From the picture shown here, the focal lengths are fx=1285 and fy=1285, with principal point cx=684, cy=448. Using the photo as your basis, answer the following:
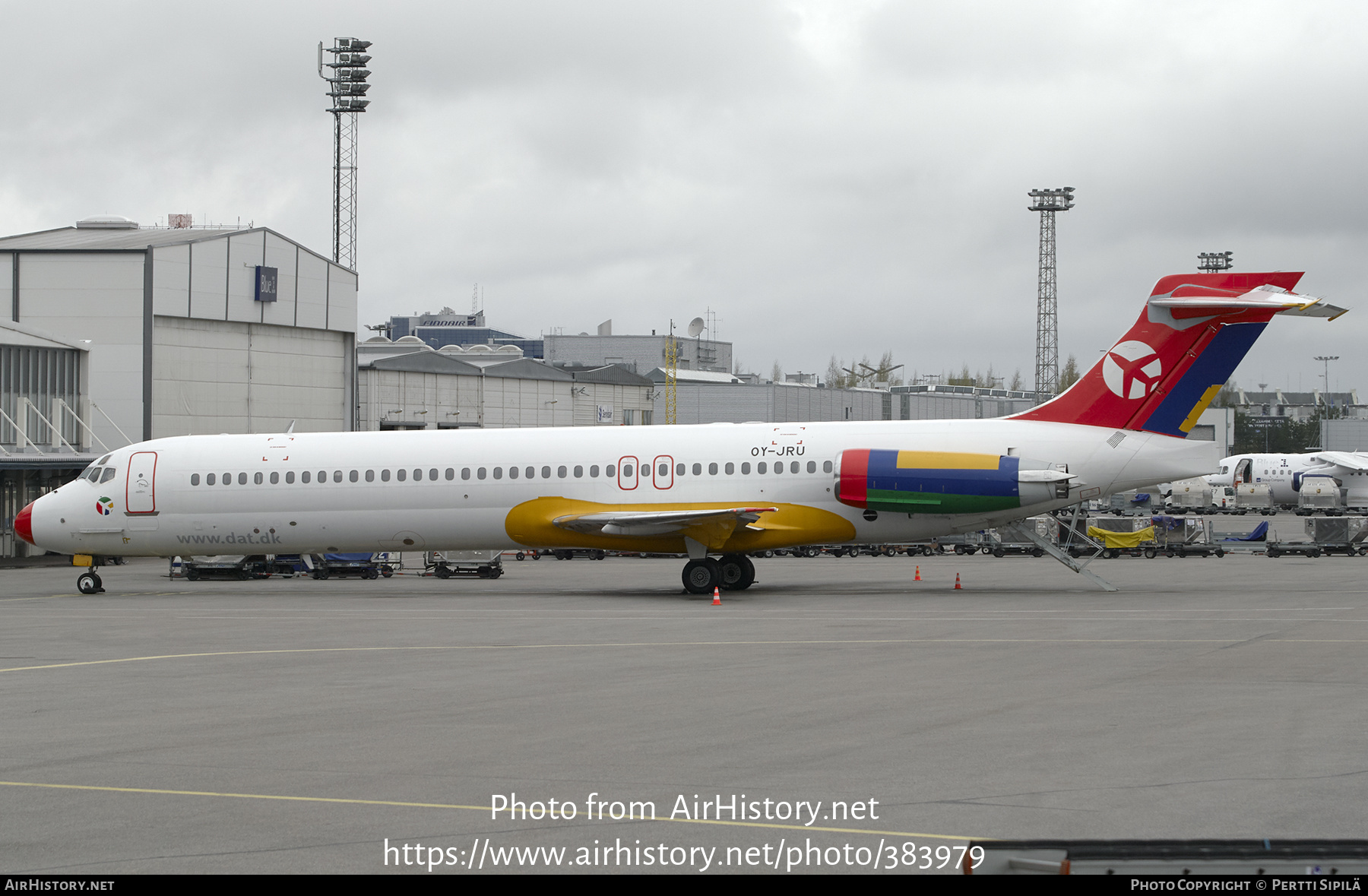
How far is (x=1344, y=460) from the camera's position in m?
72.5

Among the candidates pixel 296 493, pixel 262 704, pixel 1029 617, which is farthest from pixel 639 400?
pixel 262 704

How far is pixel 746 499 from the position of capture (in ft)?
93.7

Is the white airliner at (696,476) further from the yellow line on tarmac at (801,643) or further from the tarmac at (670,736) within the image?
the yellow line on tarmac at (801,643)

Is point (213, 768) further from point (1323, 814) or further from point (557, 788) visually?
point (1323, 814)

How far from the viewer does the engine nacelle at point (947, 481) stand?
88.7ft

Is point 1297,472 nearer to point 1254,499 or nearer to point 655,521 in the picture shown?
point 1254,499

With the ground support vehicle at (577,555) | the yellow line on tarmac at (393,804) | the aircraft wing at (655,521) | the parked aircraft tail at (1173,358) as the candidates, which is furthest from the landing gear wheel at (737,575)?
the yellow line on tarmac at (393,804)

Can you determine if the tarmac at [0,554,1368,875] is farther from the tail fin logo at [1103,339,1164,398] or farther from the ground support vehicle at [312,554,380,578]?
the ground support vehicle at [312,554,380,578]

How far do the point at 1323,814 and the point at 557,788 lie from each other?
5.03 m

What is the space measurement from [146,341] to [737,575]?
28.8 meters

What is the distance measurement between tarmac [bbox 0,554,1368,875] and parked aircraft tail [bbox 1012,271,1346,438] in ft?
16.8

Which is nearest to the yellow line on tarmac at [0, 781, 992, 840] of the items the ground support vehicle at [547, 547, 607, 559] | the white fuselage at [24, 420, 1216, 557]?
the white fuselage at [24, 420, 1216, 557]

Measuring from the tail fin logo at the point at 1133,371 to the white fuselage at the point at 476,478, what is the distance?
94 centimetres

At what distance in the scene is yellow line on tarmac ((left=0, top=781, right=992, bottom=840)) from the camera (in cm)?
770
